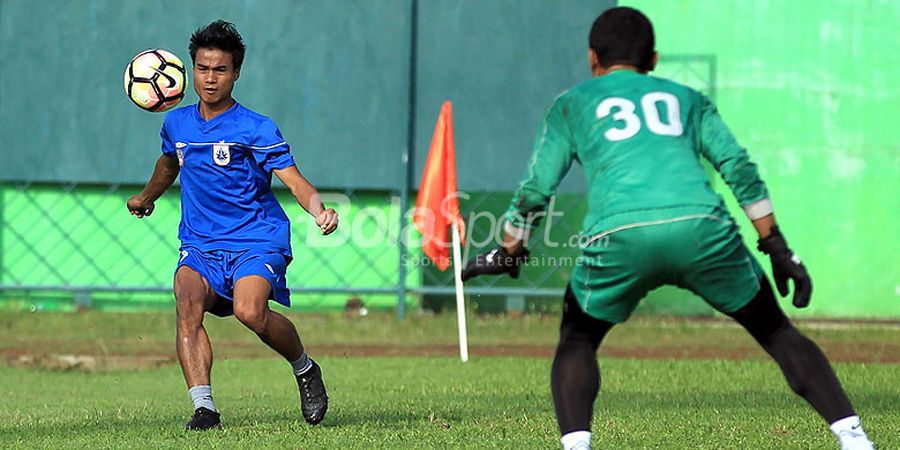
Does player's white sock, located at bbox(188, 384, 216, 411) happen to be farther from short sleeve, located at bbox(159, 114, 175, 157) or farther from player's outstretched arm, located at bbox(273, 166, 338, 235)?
short sleeve, located at bbox(159, 114, 175, 157)

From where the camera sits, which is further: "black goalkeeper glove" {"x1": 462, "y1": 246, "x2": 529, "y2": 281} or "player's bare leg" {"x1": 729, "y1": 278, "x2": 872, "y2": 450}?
"black goalkeeper glove" {"x1": 462, "y1": 246, "x2": 529, "y2": 281}

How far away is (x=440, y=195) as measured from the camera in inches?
544

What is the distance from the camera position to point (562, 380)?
5684 millimetres

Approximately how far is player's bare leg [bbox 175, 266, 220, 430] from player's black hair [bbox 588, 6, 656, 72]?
274cm

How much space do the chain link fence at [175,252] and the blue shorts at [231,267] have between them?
9.25m

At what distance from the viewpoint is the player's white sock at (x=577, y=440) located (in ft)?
18.3

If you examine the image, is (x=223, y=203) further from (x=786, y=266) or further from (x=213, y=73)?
(x=786, y=266)

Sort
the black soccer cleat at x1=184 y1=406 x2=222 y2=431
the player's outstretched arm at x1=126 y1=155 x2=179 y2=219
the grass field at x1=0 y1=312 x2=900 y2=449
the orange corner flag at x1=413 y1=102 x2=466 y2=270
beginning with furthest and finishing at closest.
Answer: the orange corner flag at x1=413 y1=102 x2=466 y2=270, the player's outstretched arm at x1=126 y1=155 x2=179 y2=219, the black soccer cleat at x1=184 y1=406 x2=222 y2=431, the grass field at x1=0 y1=312 x2=900 y2=449

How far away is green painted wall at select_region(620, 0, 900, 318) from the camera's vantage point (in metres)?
16.7

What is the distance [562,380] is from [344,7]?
11850mm
